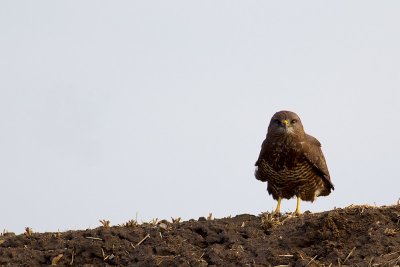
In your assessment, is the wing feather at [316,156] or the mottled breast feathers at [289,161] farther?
the wing feather at [316,156]

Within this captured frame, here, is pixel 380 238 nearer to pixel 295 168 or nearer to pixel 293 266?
pixel 293 266

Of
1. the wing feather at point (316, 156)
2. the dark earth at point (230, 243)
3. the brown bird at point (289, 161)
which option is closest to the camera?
the dark earth at point (230, 243)

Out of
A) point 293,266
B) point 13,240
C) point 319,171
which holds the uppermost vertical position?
point 319,171

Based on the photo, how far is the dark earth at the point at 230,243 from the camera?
8367 millimetres

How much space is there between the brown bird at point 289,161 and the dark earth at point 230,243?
2.03 m

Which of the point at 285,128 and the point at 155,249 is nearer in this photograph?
the point at 155,249

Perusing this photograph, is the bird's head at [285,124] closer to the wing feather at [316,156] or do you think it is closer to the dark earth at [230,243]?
the wing feather at [316,156]

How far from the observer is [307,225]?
8930 mm

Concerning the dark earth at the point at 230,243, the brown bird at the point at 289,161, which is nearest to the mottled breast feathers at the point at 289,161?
the brown bird at the point at 289,161

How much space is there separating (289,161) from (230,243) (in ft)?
10.7

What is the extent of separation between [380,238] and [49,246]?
4.32 m

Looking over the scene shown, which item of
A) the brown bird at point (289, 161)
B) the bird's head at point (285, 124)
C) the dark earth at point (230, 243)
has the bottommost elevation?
the dark earth at point (230, 243)

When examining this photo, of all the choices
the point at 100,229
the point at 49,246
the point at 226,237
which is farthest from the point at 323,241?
the point at 49,246

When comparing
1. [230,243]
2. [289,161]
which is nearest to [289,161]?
[289,161]
